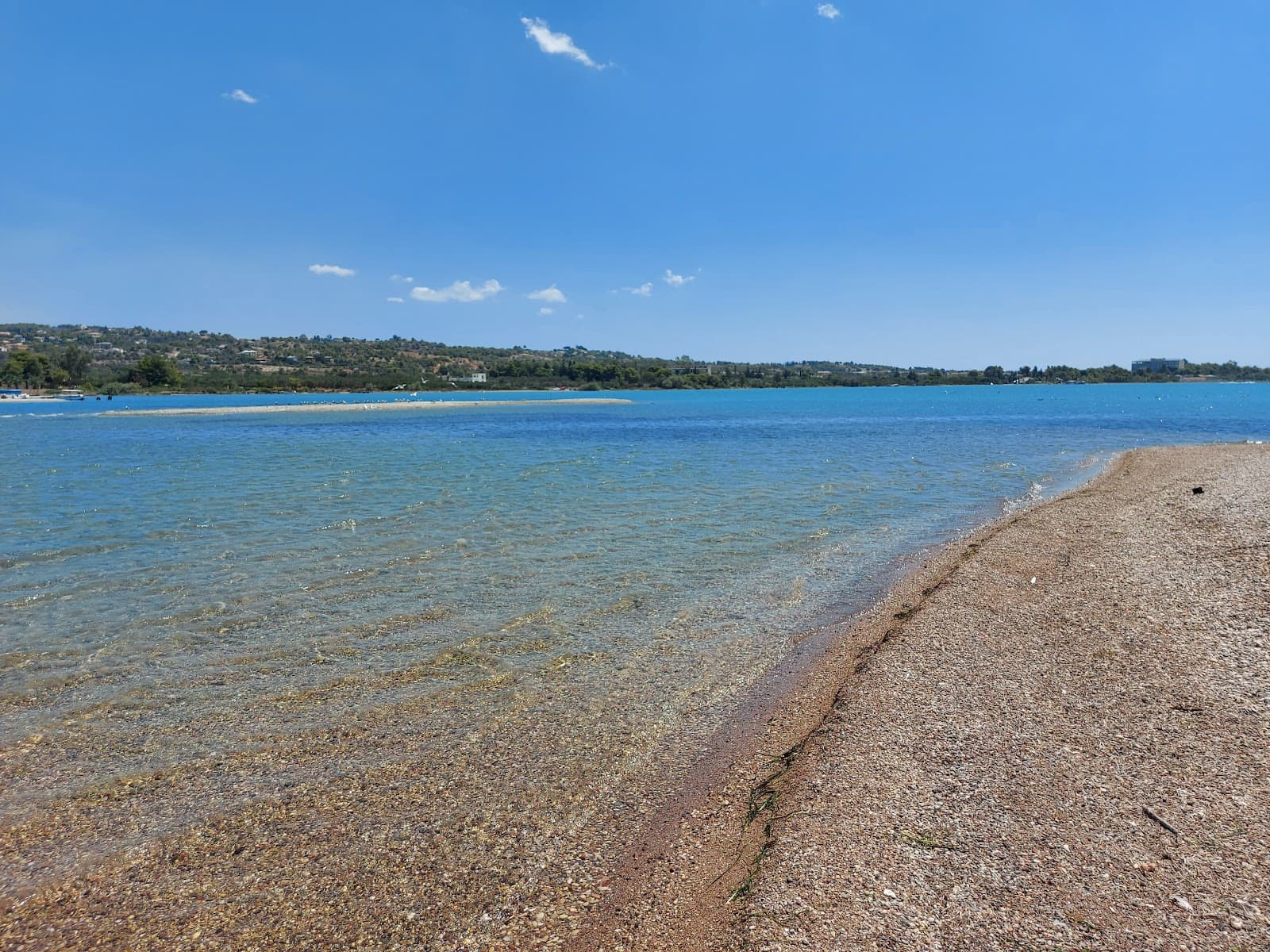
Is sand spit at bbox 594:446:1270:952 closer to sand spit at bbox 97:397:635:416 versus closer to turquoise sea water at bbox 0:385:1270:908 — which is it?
turquoise sea water at bbox 0:385:1270:908

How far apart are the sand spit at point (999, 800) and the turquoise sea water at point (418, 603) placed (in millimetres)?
1334

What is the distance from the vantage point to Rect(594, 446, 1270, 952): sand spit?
4203 mm

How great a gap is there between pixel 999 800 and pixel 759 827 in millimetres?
1822

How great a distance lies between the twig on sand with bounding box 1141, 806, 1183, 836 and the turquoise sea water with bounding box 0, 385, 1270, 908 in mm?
3687

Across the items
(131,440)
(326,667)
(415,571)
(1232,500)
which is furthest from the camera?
(131,440)

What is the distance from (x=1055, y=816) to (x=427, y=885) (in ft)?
14.6

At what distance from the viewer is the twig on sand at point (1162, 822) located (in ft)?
16.3

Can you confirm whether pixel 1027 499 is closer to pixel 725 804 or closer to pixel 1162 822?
pixel 1162 822

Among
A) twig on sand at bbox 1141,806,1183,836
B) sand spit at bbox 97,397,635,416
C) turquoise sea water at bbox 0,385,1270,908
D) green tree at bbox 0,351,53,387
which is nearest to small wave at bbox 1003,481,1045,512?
turquoise sea water at bbox 0,385,1270,908

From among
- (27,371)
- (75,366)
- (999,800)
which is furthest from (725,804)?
(27,371)

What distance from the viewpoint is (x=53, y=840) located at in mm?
5500

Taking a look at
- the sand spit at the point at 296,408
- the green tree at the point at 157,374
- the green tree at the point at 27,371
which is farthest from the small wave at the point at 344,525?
the green tree at the point at 27,371

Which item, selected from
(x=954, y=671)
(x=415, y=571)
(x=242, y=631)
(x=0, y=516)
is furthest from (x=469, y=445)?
(x=954, y=671)

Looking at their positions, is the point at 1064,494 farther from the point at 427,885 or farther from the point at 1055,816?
the point at 427,885
